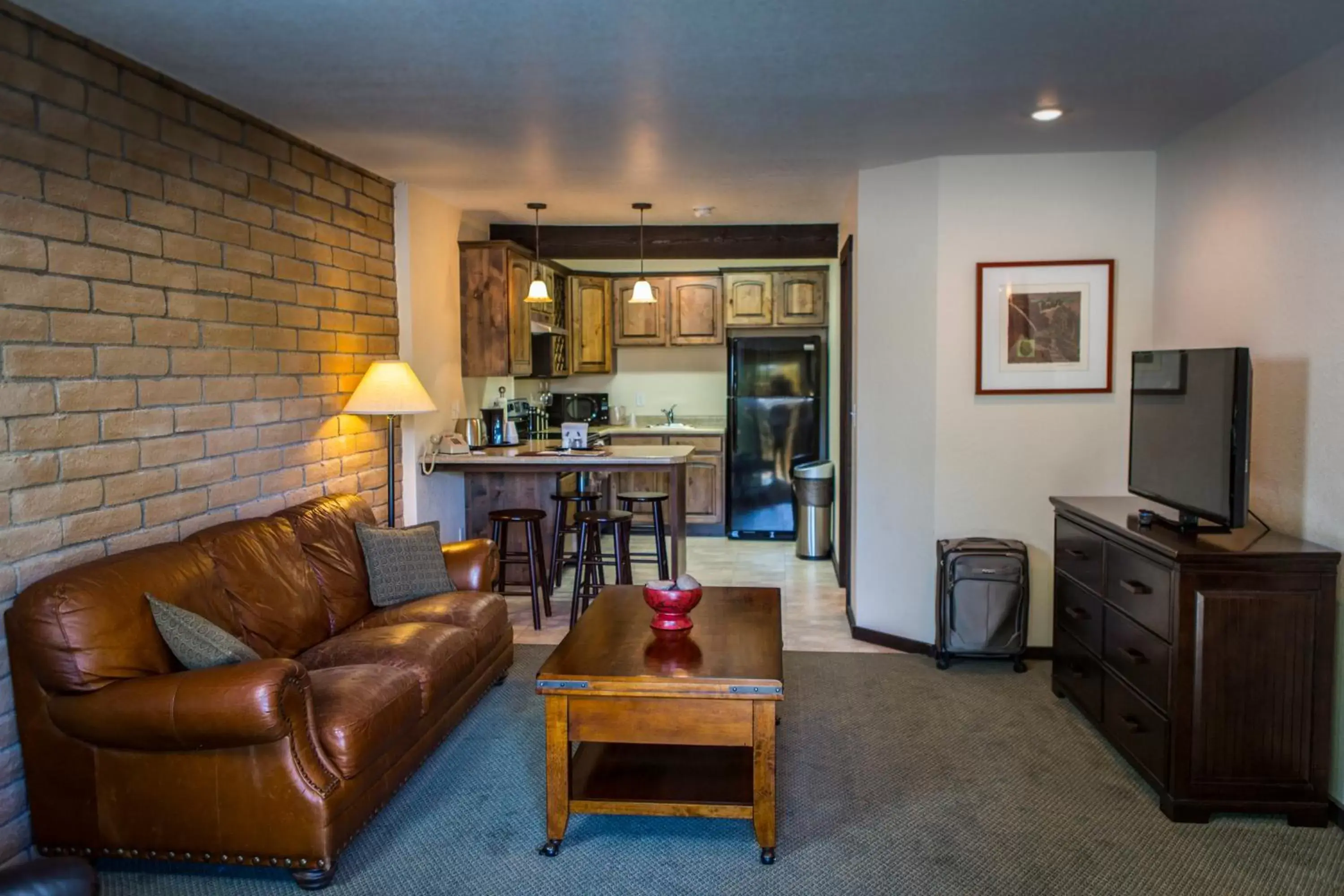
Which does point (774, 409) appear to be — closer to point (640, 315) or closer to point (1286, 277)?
point (640, 315)

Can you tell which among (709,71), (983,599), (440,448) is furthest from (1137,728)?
(440,448)

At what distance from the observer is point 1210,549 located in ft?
9.40

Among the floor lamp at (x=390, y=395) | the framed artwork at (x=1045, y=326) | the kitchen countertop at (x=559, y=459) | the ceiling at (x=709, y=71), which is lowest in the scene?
the kitchen countertop at (x=559, y=459)

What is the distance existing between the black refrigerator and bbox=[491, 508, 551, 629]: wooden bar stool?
2.33 meters

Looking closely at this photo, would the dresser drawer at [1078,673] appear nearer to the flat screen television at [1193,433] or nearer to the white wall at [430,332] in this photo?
the flat screen television at [1193,433]

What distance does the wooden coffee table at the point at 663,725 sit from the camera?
2.65 m

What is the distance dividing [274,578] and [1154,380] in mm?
3224

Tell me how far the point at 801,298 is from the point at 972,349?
3.11 meters

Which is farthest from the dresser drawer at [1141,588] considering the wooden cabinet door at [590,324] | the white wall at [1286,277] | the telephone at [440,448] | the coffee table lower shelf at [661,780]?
the wooden cabinet door at [590,324]

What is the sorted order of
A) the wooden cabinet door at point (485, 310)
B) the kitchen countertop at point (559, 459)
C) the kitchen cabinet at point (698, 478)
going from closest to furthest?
1. the kitchen countertop at point (559, 459)
2. the wooden cabinet door at point (485, 310)
3. the kitchen cabinet at point (698, 478)

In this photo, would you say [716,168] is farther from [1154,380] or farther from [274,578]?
[274,578]

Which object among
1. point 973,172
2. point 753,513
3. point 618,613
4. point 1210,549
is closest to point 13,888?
point 618,613

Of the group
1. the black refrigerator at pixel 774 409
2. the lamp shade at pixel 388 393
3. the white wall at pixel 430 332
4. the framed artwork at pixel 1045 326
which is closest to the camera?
the lamp shade at pixel 388 393

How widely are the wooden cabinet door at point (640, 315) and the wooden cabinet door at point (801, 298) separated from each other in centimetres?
96
